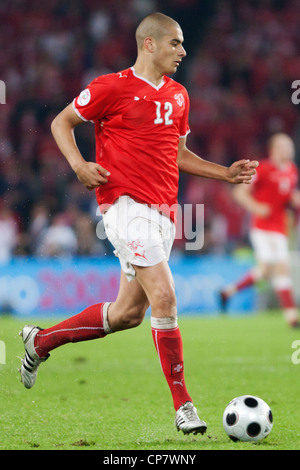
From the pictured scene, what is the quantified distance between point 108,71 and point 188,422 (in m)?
12.0

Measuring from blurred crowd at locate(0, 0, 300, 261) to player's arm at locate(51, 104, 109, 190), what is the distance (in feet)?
24.8

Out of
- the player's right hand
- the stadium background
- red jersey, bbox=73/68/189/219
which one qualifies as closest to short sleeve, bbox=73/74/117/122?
red jersey, bbox=73/68/189/219

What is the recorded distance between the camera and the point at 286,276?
32.6 feet

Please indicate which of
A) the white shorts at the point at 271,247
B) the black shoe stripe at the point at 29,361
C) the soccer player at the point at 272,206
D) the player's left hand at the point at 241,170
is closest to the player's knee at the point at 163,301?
the player's left hand at the point at 241,170

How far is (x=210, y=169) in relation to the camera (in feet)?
15.3

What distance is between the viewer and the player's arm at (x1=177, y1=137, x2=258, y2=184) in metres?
4.49

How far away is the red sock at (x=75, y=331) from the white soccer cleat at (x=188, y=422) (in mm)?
753

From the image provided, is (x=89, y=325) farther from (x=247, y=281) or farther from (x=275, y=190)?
(x=275, y=190)

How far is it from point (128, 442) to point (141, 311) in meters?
0.83

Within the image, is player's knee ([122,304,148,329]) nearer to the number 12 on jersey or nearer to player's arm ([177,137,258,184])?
player's arm ([177,137,258,184])

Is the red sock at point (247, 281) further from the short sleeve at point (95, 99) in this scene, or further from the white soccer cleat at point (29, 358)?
the short sleeve at point (95, 99)

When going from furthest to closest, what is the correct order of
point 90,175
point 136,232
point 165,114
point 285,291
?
point 285,291 < point 165,114 < point 136,232 < point 90,175

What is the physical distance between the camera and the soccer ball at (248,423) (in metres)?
3.67

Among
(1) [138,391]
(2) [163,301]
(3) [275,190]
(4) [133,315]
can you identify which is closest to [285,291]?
(3) [275,190]
